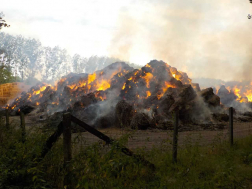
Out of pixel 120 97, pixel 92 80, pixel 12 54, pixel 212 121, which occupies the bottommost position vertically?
pixel 212 121

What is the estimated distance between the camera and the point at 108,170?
398 centimetres

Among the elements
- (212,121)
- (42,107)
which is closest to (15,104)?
(42,107)

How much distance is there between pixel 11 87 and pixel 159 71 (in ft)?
122

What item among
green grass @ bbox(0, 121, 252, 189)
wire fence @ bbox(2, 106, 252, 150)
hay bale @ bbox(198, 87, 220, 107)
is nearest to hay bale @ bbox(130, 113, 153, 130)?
wire fence @ bbox(2, 106, 252, 150)

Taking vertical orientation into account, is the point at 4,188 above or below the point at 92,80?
below

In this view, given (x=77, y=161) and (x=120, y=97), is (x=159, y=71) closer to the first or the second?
(x=120, y=97)

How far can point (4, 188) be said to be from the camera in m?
4.09

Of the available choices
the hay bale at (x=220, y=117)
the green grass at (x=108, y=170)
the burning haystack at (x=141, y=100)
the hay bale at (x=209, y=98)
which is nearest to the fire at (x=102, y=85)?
the burning haystack at (x=141, y=100)

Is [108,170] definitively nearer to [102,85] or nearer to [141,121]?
[141,121]

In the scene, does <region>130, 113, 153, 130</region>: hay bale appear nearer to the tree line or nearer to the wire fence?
the wire fence

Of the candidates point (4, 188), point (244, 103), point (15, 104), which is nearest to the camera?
point (4, 188)

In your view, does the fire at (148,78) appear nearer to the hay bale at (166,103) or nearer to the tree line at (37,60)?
the hay bale at (166,103)

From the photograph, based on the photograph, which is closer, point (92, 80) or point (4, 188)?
point (4, 188)

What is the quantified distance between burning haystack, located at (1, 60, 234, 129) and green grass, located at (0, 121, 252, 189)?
32.3 ft
